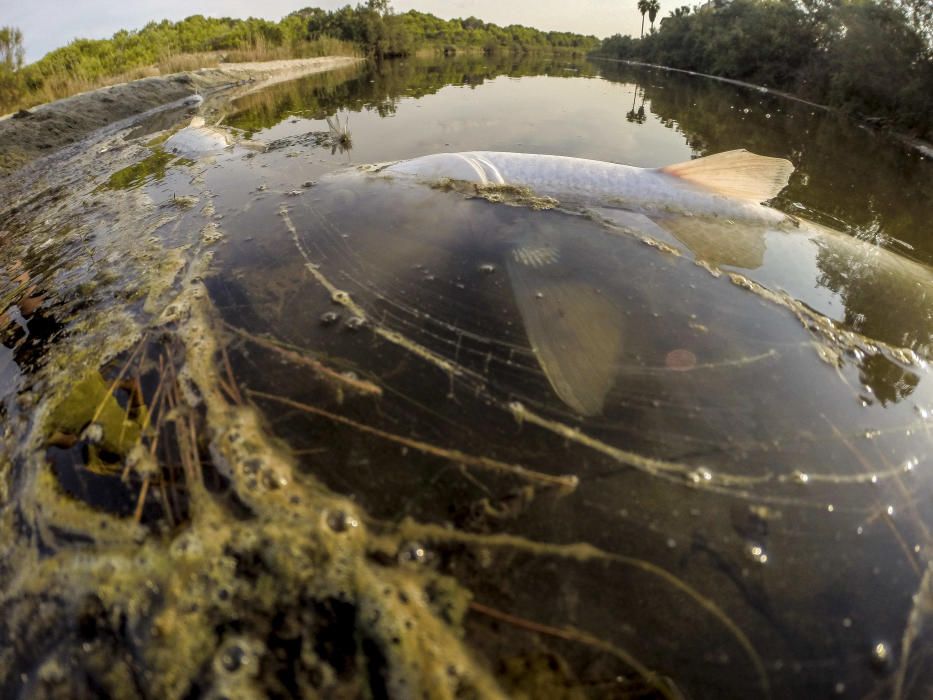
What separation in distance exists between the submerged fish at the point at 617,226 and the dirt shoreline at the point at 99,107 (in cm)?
791

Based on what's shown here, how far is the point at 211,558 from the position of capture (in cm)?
138

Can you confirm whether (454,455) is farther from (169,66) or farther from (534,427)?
(169,66)

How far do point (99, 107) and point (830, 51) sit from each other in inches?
997

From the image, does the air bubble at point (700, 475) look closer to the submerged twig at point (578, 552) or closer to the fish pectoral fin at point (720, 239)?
the submerged twig at point (578, 552)

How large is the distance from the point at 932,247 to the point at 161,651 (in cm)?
629

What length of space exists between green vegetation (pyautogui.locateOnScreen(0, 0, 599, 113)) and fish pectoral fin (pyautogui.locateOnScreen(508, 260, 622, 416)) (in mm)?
14074

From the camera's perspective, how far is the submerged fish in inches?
80.7

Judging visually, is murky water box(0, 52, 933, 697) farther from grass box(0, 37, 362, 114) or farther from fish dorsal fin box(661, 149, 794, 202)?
grass box(0, 37, 362, 114)

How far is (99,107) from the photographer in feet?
32.6

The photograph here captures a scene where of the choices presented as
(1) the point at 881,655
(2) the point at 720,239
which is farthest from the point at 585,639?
(2) the point at 720,239

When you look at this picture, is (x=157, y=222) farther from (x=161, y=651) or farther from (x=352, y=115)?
(x=352, y=115)

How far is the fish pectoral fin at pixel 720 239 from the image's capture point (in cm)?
273

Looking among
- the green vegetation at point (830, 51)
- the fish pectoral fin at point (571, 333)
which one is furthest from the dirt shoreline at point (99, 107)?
the green vegetation at point (830, 51)

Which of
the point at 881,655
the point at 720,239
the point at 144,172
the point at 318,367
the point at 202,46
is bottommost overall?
the point at 881,655
